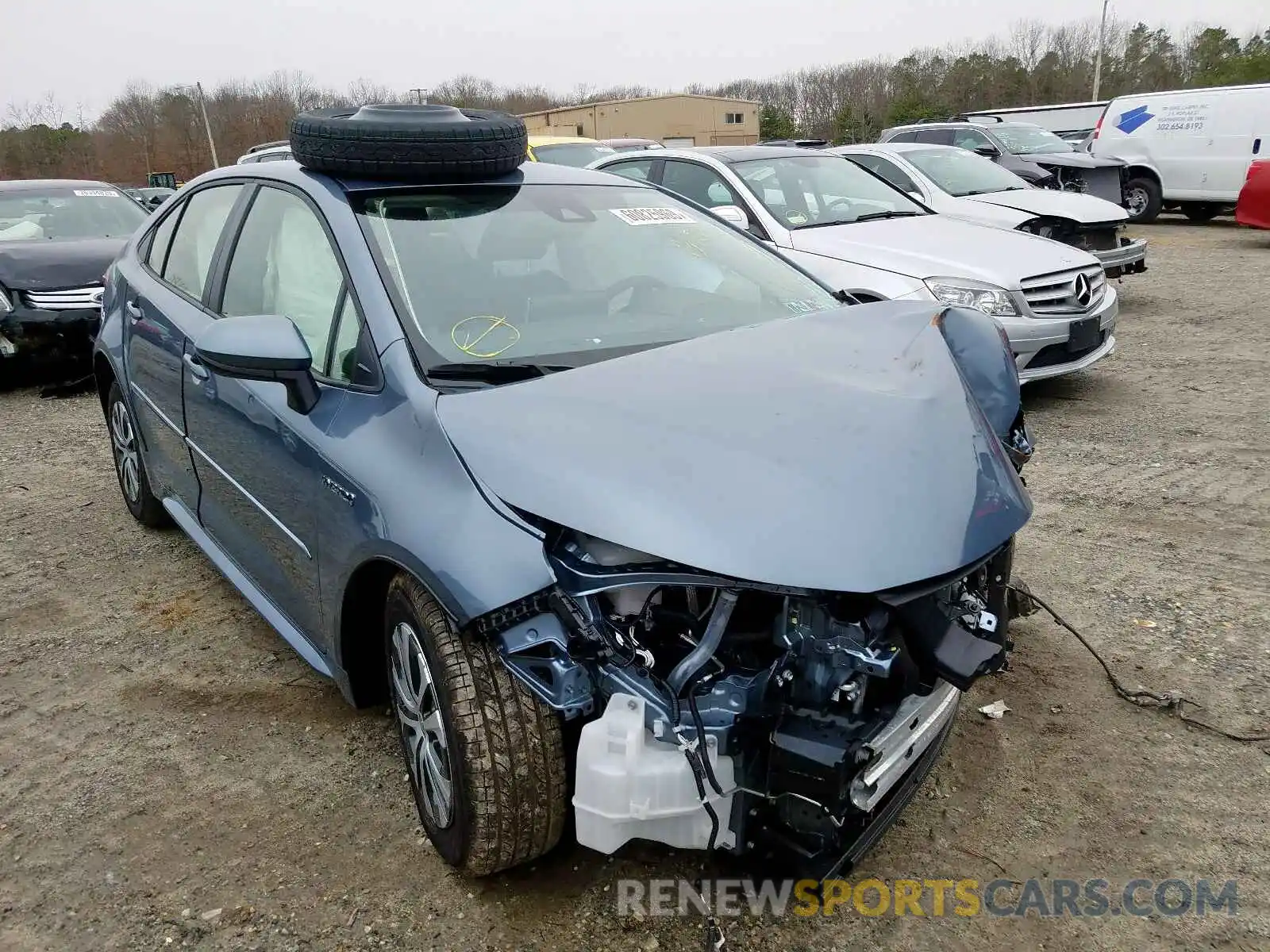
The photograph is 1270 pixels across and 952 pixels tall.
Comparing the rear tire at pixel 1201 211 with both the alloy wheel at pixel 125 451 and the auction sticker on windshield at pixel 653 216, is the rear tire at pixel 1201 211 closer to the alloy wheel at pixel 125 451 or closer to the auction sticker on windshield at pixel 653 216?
the auction sticker on windshield at pixel 653 216

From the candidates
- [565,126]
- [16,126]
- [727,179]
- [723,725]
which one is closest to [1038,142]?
[727,179]

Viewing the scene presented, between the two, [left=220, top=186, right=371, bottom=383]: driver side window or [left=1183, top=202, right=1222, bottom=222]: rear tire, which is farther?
[left=1183, top=202, right=1222, bottom=222]: rear tire

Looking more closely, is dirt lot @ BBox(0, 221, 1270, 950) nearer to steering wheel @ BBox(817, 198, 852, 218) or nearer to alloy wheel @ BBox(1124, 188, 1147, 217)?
steering wheel @ BBox(817, 198, 852, 218)

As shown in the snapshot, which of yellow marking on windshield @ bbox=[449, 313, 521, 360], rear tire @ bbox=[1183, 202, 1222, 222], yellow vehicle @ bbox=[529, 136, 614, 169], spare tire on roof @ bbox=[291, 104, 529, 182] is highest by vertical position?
yellow vehicle @ bbox=[529, 136, 614, 169]

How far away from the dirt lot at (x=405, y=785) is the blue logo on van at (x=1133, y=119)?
13.7 metres

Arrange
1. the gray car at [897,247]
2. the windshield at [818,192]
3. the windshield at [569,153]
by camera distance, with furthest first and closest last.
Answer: the windshield at [569,153]
the windshield at [818,192]
the gray car at [897,247]

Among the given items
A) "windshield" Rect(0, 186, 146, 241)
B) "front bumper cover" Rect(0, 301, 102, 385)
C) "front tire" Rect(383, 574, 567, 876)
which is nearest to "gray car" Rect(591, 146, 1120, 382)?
"front tire" Rect(383, 574, 567, 876)

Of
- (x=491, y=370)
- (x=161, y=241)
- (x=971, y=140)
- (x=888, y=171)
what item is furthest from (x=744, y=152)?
(x=971, y=140)

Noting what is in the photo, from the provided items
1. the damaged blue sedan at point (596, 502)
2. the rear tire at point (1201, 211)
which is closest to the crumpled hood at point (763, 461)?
the damaged blue sedan at point (596, 502)

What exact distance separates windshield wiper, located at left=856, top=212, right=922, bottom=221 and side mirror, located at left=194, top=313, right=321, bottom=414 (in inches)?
212

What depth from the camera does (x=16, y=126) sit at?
50594 mm

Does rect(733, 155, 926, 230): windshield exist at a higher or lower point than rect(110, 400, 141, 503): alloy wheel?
higher

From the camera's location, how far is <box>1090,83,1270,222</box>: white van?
14.3m

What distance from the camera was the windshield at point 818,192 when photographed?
6.88 m
